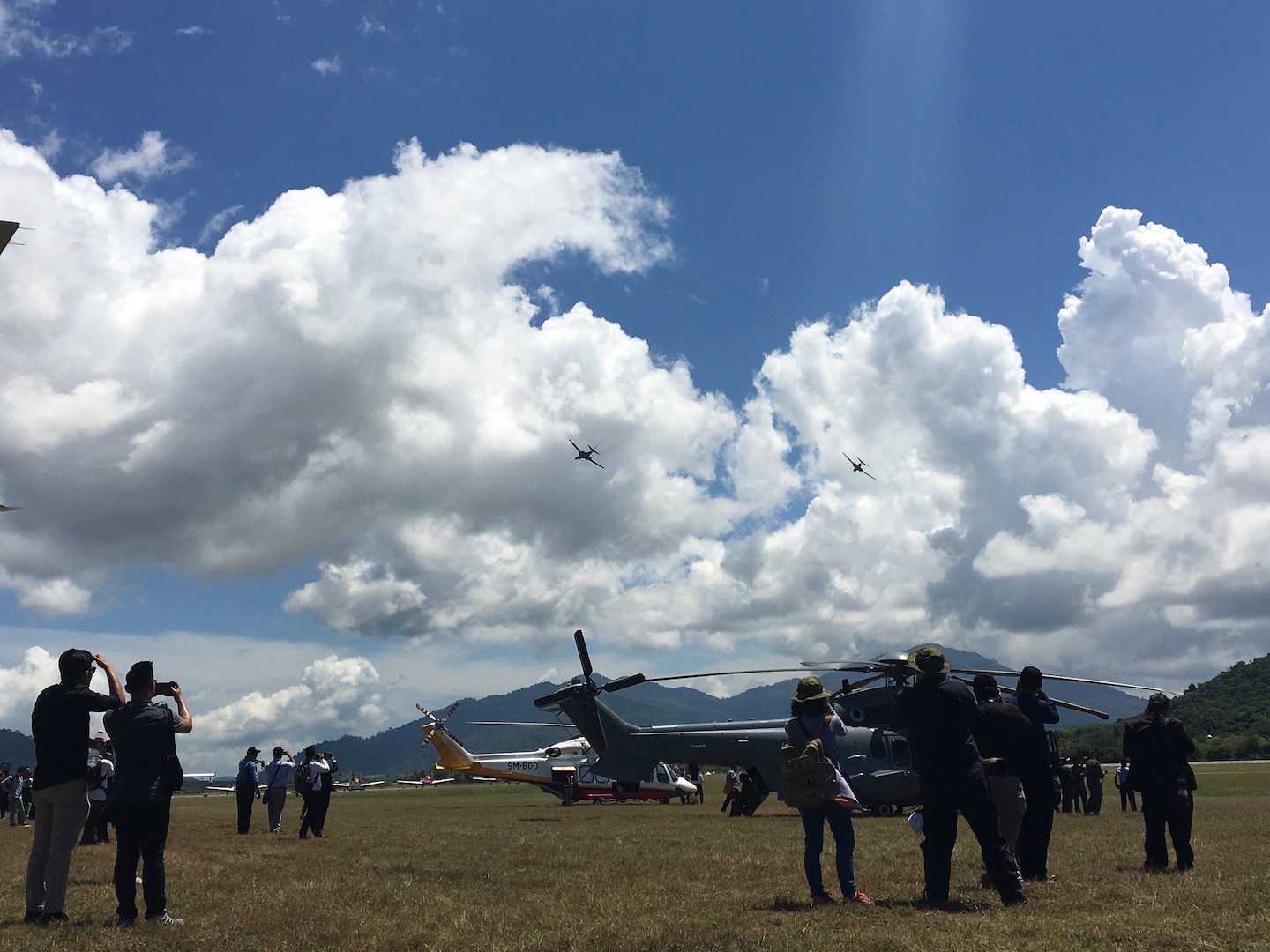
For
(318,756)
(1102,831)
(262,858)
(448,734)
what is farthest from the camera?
(448,734)

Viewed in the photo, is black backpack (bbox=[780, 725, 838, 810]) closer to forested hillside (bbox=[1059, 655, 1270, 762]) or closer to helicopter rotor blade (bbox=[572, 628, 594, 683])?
helicopter rotor blade (bbox=[572, 628, 594, 683])

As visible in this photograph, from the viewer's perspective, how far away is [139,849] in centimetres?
732

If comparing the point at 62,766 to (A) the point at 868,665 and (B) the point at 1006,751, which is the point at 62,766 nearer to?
(B) the point at 1006,751

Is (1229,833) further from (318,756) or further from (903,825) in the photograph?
(318,756)

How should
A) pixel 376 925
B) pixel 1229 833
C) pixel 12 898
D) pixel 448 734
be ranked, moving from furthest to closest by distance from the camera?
pixel 448 734
pixel 1229 833
pixel 12 898
pixel 376 925

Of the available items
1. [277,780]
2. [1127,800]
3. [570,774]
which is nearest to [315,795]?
[277,780]

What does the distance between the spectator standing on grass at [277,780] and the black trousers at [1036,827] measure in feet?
47.5

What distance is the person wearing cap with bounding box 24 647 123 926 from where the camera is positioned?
7.21 metres

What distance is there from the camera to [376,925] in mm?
6895

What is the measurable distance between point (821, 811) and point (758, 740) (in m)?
17.8

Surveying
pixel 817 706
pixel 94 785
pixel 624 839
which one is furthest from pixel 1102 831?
pixel 94 785

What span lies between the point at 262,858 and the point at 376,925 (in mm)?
7378

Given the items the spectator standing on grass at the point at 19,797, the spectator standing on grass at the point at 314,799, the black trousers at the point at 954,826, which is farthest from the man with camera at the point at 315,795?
the black trousers at the point at 954,826

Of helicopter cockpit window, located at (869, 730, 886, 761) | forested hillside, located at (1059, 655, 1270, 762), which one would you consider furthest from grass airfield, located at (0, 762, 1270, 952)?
forested hillside, located at (1059, 655, 1270, 762)
